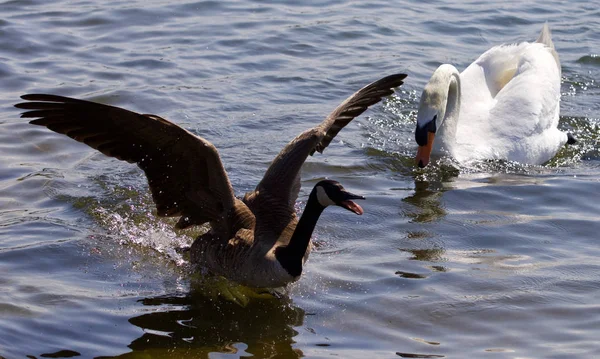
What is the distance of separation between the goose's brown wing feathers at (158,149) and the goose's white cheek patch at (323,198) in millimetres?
697

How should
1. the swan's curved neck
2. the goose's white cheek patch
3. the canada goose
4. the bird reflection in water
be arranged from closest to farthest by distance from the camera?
1. the bird reflection in water
2. the canada goose
3. the goose's white cheek patch
4. the swan's curved neck

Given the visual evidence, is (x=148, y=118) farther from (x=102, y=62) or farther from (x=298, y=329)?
(x=102, y=62)

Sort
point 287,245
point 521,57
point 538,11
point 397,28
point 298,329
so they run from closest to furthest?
1. point 298,329
2. point 287,245
3. point 521,57
4. point 397,28
5. point 538,11

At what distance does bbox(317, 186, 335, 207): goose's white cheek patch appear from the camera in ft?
19.9

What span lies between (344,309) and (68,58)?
686 cm

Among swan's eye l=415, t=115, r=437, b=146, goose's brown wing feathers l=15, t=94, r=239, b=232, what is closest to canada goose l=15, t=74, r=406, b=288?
goose's brown wing feathers l=15, t=94, r=239, b=232

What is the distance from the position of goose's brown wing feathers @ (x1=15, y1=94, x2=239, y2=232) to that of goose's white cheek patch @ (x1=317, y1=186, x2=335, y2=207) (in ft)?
2.29

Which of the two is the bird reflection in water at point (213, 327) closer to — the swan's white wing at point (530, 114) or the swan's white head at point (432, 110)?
the swan's white head at point (432, 110)

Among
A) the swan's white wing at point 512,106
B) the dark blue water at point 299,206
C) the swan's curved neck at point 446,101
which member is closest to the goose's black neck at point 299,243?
the dark blue water at point 299,206

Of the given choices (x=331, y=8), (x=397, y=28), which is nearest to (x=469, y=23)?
(x=397, y=28)

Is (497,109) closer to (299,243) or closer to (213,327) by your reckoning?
(299,243)

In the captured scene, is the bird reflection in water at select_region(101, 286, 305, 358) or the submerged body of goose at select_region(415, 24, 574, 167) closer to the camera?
the bird reflection in water at select_region(101, 286, 305, 358)

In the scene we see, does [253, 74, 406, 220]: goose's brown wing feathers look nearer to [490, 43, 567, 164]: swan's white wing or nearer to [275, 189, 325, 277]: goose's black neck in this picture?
[275, 189, 325, 277]: goose's black neck

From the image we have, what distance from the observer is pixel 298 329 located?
226 inches
